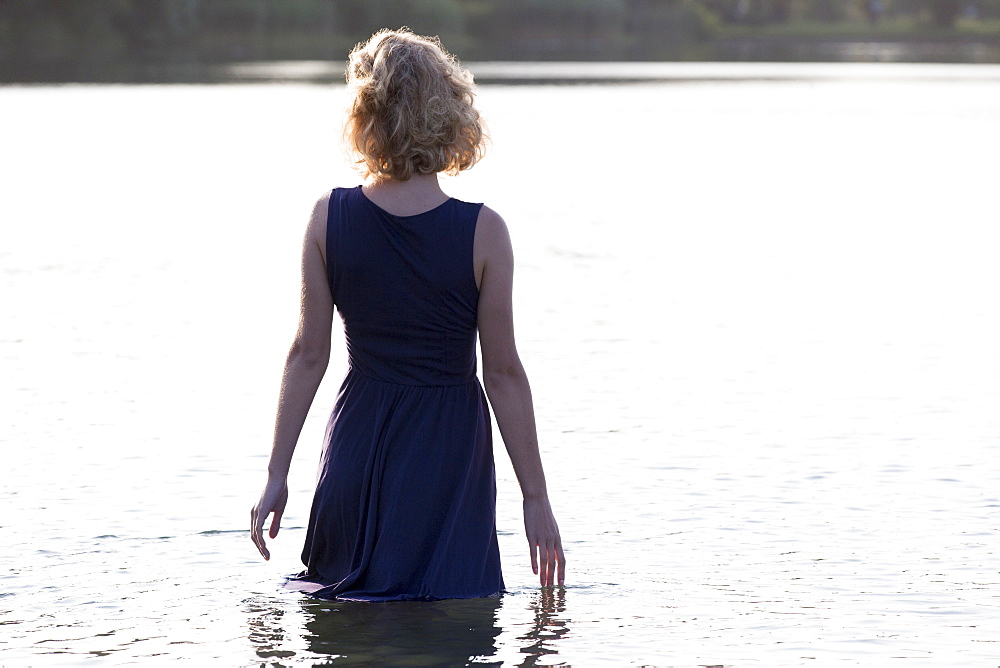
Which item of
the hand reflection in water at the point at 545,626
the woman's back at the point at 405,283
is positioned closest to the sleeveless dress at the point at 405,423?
the woman's back at the point at 405,283

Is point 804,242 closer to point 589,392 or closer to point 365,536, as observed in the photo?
point 589,392

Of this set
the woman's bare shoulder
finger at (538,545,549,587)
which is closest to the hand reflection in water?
finger at (538,545,549,587)

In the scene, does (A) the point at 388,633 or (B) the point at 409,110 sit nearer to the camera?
(B) the point at 409,110

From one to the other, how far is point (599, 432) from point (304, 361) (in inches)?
170

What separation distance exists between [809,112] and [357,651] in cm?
3994

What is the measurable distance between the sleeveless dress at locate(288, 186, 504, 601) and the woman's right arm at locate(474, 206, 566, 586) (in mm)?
44

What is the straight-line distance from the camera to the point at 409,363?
443 centimetres

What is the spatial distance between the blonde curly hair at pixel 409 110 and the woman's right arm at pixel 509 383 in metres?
0.20

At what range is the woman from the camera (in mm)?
4230

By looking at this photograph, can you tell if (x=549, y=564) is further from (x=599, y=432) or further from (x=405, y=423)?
(x=599, y=432)

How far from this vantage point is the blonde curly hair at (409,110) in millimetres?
4164

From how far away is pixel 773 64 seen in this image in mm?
81062

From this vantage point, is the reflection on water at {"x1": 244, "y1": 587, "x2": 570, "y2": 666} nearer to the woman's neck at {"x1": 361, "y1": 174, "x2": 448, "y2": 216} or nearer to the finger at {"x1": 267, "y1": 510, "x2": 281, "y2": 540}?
the finger at {"x1": 267, "y1": 510, "x2": 281, "y2": 540}

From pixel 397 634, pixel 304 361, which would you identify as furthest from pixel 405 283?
pixel 397 634
